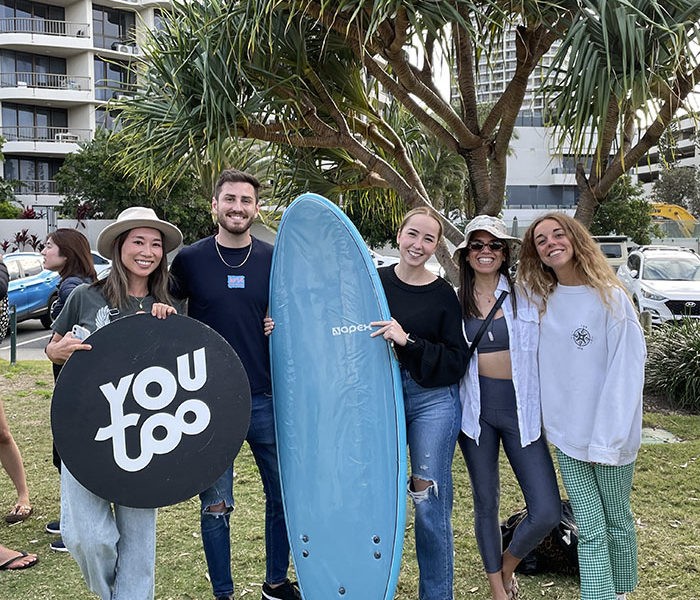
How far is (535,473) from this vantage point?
269cm

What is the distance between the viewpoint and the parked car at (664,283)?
411 inches

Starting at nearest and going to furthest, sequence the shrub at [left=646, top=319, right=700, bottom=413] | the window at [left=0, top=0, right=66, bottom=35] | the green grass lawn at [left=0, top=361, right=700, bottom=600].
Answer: the green grass lawn at [left=0, top=361, right=700, bottom=600], the shrub at [left=646, top=319, right=700, bottom=413], the window at [left=0, top=0, right=66, bottom=35]

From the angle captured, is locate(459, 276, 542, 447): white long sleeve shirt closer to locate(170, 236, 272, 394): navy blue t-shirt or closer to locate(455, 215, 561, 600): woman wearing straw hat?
locate(455, 215, 561, 600): woman wearing straw hat

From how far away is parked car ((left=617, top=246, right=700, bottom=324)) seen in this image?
34.2ft

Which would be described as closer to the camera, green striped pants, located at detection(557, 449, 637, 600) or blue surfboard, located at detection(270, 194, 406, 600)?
green striped pants, located at detection(557, 449, 637, 600)

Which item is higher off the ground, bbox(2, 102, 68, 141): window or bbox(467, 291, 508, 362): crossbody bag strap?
bbox(2, 102, 68, 141): window

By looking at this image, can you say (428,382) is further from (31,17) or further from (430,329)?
(31,17)

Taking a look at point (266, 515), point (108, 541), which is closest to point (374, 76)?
Answer: point (266, 515)

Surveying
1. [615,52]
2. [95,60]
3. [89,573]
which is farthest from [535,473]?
[95,60]

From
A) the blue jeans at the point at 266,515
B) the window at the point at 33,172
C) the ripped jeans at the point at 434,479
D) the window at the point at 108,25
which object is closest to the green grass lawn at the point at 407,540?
the blue jeans at the point at 266,515

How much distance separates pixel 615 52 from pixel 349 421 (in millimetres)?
2696

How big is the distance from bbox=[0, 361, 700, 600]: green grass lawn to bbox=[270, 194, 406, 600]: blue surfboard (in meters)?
0.51

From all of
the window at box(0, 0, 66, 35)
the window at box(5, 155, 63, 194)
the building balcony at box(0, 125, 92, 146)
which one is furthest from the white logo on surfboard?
the window at box(0, 0, 66, 35)

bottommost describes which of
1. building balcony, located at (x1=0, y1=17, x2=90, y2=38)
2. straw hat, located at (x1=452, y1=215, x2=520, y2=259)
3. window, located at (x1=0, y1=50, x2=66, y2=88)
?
straw hat, located at (x1=452, y1=215, x2=520, y2=259)
